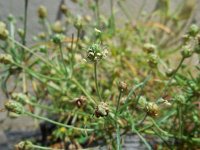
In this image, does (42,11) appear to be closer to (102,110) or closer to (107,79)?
(107,79)

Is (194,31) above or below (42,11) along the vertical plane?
below

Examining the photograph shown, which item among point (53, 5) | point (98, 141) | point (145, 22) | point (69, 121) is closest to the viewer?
point (98, 141)

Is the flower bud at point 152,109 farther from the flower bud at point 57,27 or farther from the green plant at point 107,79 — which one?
the flower bud at point 57,27

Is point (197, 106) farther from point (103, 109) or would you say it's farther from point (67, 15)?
point (67, 15)

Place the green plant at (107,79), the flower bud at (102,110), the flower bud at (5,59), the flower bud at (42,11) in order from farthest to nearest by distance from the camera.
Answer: the flower bud at (42,11) < the flower bud at (5,59) < the green plant at (107,79) < the flower bud at (102,110)

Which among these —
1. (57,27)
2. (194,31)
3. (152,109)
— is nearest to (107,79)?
(57,27)

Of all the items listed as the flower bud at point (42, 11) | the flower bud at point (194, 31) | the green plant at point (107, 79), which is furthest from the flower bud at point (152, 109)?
the flower bud at point (42, 11)

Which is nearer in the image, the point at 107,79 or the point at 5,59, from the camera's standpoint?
the point at 5,59

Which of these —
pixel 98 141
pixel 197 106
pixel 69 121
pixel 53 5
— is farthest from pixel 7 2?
pixel 197 106

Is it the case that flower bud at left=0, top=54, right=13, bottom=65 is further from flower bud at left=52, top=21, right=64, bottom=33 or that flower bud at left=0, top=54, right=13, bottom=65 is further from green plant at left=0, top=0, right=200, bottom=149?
flower bud at left=52, top=21, right=64, bottom=33

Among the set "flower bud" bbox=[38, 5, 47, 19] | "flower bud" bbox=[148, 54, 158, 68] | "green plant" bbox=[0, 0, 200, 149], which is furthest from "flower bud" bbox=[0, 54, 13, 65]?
"flower bud" bbox=[38, 5, 47, 19]

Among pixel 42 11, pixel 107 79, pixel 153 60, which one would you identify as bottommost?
pixel 153 60
